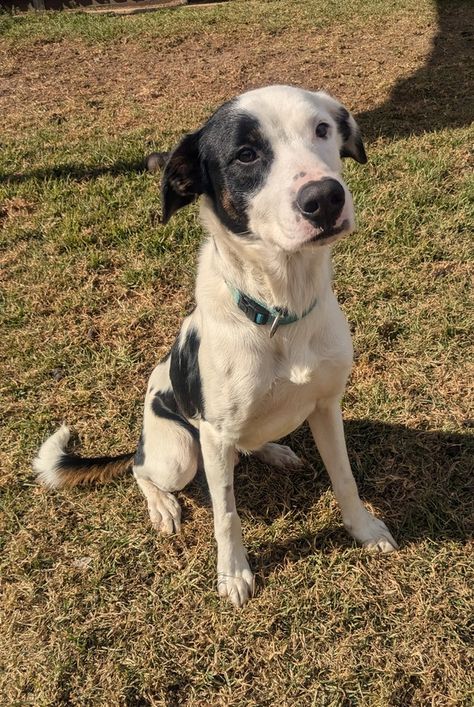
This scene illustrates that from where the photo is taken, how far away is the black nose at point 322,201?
1716 millimetres

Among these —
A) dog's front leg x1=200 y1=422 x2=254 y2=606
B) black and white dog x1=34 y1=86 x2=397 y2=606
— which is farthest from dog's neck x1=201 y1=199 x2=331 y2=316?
dog's front leg x1=200 y1=422 x2=254 y2=606

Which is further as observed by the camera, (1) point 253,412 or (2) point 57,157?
(2) point 57,157

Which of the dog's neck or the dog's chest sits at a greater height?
the dog's neck

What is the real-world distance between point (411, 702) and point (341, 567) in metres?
0.58

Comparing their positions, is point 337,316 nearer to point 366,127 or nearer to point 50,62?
point 366,127

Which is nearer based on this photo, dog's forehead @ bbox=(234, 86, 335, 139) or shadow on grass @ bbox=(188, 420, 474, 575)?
dog's forehead @ bbox=(234, 86, 335, 139)

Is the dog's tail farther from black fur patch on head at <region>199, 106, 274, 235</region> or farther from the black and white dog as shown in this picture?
black fur patch on head at <region>199, 106, 274, 235</region>

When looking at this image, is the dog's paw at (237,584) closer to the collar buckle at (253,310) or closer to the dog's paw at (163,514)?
the dog's paw at (163,514)

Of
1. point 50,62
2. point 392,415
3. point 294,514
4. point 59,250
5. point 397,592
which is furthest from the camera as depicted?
point 50,62

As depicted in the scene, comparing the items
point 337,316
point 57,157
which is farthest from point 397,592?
point 57,157

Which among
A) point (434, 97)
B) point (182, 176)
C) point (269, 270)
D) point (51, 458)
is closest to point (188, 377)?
point (269, 270)

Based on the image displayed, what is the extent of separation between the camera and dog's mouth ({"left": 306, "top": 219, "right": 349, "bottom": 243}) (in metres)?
1.79

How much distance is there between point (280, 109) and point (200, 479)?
6.05 feet

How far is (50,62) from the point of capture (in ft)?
29.4
